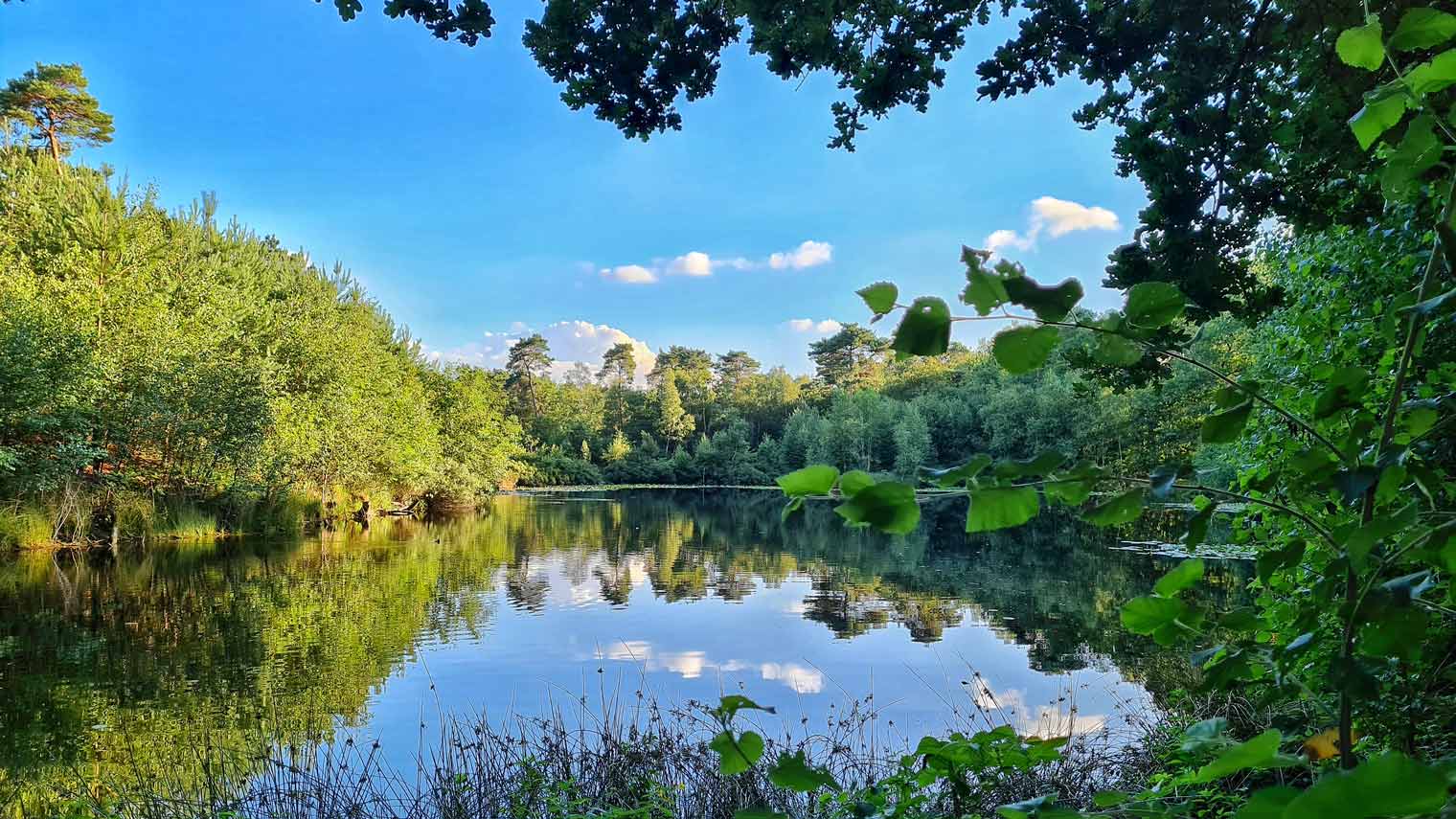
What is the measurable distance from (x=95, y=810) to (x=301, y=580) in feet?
35.8

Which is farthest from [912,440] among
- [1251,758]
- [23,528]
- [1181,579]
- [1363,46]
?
[1251,758]

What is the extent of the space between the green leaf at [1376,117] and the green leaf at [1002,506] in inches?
19.6

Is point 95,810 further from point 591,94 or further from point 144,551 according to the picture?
point 144,551

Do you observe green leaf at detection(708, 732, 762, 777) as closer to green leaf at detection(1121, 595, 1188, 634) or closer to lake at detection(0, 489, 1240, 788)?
green leaf at detection(1121, 595, 1188, 634)

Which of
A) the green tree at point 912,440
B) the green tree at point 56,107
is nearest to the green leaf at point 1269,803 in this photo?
the green tree at point 56,107

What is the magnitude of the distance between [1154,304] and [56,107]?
34.5 meters

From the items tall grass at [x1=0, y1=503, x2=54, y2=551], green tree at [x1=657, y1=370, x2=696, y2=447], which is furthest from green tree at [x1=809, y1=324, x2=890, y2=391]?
tall grass at [x1=0, y1=503, x2=54, y2=551]

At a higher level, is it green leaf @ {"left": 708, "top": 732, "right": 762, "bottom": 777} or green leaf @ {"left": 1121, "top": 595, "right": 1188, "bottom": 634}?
green leaf @ {"left": 1121, "top": 595, "right": 1188, "bottom": 634}

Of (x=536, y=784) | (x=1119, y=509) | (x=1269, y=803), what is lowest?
(x=536, y=784)

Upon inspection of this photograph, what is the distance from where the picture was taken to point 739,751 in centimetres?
80

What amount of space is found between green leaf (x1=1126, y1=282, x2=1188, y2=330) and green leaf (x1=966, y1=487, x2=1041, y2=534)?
0.68 feet

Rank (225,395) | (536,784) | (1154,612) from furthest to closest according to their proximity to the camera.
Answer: (225,395) < (536,784) < (1154,612)

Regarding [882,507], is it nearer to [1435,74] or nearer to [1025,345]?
[1025,345]

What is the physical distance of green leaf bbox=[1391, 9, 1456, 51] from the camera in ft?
2.42
